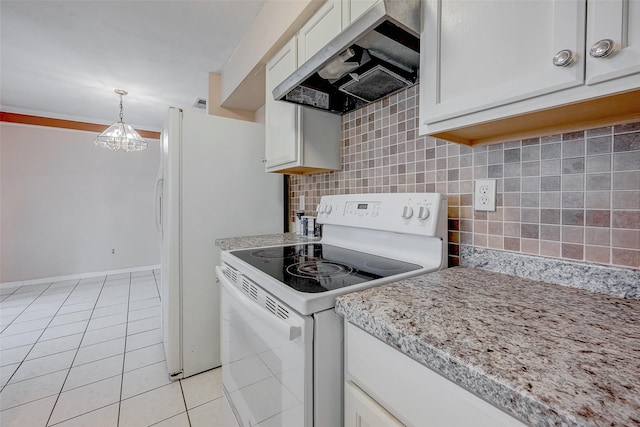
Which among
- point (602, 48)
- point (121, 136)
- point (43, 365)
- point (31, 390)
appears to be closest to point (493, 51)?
point (602, 48)

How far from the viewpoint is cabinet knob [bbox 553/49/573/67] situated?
0.56 meters

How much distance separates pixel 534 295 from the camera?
2.39 feet

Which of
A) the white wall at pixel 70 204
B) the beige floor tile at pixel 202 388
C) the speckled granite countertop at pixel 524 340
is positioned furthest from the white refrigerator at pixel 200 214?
the white wall at pixel 70 204

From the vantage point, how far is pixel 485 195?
1011 mm

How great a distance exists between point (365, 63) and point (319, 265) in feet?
2.77

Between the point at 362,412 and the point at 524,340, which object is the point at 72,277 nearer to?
the point at 362,412

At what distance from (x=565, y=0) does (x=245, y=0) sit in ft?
6.07

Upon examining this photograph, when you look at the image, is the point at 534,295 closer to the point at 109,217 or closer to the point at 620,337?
the point at 620,337

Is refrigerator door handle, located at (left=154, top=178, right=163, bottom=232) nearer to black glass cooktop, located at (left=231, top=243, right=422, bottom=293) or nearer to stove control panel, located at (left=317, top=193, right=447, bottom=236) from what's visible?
black glass cooktop, located at (left=231, top=243, right=422, bottom=293)

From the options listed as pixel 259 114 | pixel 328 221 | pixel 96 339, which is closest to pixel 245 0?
pixel 259 114

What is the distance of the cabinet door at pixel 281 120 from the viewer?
1586 millimetres

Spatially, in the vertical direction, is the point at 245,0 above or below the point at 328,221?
above

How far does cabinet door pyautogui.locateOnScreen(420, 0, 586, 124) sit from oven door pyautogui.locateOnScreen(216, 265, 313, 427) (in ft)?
2.41

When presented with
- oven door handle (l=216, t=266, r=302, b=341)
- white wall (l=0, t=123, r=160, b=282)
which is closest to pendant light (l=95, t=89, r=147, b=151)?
white wall (l=0, t=123, r=160, b=282)
